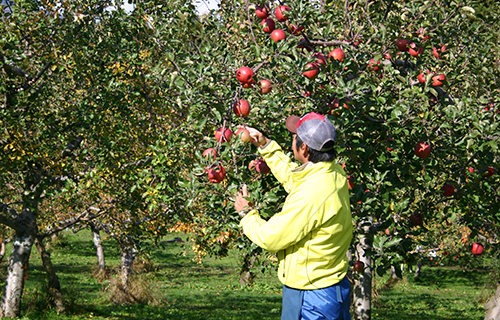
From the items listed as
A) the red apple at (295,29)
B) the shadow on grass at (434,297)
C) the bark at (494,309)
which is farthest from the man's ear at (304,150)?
the shadow on grass at (434,297)

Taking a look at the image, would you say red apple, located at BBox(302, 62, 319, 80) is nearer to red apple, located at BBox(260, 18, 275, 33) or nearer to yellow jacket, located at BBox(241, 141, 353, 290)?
red apple, located at BBox(260, 18, 275, 33)

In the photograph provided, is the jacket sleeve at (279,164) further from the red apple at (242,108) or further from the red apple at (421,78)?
the red apple at (421,78)

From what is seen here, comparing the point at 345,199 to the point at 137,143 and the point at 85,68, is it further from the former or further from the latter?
the point at 137,143

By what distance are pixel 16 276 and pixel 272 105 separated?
8.30 metres

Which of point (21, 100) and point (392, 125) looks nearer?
point (392, 125)

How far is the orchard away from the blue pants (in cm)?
69

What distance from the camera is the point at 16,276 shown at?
966 cm

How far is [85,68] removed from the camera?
25.1 feet

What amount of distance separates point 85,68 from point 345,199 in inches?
248

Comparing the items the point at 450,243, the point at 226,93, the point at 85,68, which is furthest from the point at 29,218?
the point at 450,243

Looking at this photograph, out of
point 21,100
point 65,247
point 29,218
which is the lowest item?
point 65,247

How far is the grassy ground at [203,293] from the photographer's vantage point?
42.3 ft

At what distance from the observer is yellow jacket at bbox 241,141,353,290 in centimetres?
245

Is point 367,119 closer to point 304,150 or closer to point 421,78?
point 421,78
